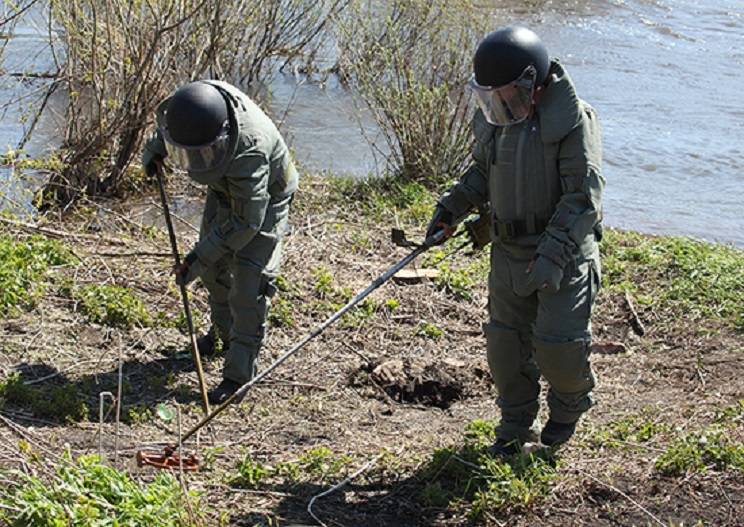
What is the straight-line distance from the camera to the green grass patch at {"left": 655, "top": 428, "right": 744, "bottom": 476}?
5.09 metres

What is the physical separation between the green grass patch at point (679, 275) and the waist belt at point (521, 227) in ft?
8.43

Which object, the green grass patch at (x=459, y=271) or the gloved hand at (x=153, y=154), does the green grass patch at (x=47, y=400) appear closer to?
the gloved hand at (x=153, y=154)

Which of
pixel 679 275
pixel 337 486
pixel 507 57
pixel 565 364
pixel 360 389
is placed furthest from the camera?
pixel 679 275

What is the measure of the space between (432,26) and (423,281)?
330cm

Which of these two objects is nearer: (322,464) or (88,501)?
(88,501)

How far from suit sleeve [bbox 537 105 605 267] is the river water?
5520 millimetres

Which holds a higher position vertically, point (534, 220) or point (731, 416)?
point (534, 220)

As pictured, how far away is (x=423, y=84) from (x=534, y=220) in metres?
5.21

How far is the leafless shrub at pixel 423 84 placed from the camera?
984 centimetres

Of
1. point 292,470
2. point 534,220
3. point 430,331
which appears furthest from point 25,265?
point 534,220

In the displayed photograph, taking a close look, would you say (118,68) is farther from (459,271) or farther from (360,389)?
(360,389)

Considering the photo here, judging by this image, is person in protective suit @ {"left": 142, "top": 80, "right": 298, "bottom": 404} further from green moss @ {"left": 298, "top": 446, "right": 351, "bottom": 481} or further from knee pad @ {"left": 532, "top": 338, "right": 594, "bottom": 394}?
knee pad @ {"left": 532, "top": 338, "right": 594, "bottom": 394}

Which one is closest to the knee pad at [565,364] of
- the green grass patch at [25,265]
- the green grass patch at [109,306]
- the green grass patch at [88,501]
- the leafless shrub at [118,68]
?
the green grass patch at [88,501]

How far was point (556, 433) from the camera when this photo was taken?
17.9 ft
